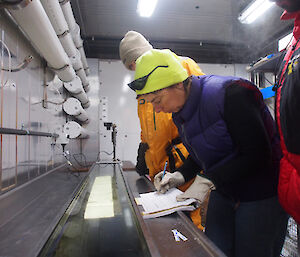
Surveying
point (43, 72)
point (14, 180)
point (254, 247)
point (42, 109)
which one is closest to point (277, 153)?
point (254, 247)

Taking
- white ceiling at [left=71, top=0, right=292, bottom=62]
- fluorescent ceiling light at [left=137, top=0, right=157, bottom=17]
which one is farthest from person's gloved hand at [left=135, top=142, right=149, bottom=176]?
white ceiling at [left=71, top=0, right=292, bottom=62]

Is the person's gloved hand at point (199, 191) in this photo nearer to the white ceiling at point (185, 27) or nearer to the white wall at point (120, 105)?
the white ceiling at point (185, 27)

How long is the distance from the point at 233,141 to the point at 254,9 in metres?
2.63

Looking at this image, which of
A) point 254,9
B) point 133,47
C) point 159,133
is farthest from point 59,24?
point 254,9

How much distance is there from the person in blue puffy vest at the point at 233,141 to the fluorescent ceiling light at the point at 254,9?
92.9 inches

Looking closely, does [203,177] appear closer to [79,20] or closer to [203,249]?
[203,249]

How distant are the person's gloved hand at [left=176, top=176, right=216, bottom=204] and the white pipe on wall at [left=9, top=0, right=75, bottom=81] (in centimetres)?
128

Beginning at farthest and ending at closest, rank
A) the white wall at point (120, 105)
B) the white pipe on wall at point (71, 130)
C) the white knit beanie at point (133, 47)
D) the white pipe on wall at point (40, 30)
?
1. the white wall at point (120, 105)
2. the white pipe on wall at point (71, 130)
3. the white knit beanie at point (133, 47)
4. the white pipe on wall at point (40, 30)

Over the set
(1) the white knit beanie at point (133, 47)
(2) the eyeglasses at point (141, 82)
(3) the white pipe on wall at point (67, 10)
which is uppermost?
(3) the white pipe on wall at point (67, 10)

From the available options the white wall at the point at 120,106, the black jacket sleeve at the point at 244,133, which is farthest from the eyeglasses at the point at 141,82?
the white wall at the point at 120,106

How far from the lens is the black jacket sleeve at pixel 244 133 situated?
71 cm

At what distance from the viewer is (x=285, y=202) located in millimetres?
705

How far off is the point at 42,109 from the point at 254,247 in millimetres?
2138

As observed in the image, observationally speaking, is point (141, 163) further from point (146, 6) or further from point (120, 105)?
point (120, 105)
